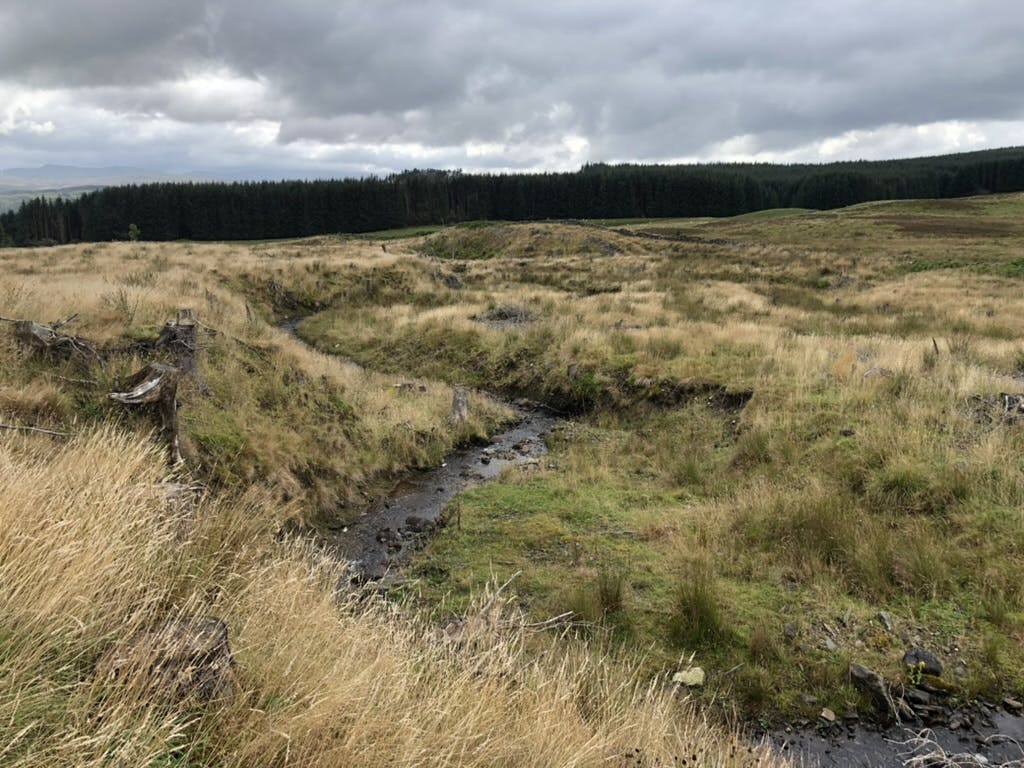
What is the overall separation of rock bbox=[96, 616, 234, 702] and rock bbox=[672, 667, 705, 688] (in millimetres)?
3928

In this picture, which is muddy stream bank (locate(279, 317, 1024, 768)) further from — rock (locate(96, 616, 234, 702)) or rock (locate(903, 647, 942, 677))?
rock (locate(96, 616, 234, 702))

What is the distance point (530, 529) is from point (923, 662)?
4.84m

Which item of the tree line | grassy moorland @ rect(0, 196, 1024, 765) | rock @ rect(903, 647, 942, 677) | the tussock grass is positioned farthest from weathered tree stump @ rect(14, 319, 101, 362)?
the tree line

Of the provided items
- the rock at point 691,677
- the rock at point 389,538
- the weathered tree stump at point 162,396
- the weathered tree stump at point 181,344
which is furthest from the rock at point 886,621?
the weathered tree stump at point 181,344

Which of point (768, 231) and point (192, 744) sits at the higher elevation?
point (768, 231)

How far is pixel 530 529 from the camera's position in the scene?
870 cm

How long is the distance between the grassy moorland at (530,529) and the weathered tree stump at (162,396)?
249 millimetres

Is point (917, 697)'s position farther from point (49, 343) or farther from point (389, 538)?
point (49, 343)

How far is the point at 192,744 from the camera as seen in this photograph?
2361 mm

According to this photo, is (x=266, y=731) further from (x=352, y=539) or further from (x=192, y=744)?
(x=352, y=539)

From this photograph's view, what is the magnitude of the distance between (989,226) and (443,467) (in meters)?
71.0

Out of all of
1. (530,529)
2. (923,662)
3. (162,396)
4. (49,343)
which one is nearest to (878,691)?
(923,662)

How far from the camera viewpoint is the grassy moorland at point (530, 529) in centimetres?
279

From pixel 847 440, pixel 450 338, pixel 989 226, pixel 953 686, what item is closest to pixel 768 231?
pixel 989 226
